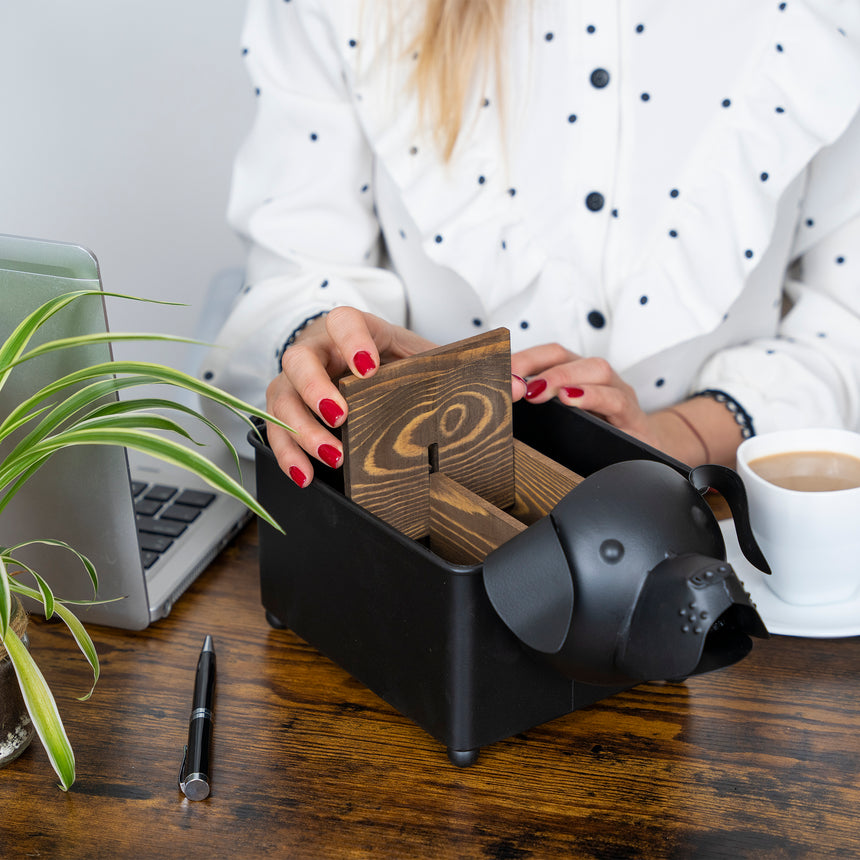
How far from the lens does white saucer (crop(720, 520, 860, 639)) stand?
62 centimetres

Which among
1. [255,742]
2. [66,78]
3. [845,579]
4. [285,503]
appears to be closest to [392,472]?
[285,503]

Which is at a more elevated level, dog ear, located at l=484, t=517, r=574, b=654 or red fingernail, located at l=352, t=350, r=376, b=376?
red fingernail, located at l=352, t=350, r=376, b=376

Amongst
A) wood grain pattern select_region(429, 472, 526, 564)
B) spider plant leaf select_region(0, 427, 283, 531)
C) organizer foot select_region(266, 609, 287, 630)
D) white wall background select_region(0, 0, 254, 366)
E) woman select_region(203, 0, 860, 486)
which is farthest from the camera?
white wall background select_region(0, 0, 254, 366)

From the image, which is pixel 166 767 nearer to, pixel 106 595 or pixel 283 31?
pixel 106 595

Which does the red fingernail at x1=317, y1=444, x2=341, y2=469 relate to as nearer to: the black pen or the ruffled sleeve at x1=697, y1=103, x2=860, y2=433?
the black pen

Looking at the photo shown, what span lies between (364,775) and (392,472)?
177 mm

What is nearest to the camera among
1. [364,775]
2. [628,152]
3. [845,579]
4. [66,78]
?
[364,775]

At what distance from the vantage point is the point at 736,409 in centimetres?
91

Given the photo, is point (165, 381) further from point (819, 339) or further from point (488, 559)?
point (819, 339)

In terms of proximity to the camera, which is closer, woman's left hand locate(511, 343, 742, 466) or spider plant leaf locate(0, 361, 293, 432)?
spider plant leaf locate(0, 361, 293, 432)

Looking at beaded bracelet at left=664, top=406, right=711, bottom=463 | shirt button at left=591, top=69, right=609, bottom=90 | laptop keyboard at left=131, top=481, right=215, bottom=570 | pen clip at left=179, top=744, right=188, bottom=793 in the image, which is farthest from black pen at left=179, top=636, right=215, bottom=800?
shirt button at left=591, top=69, right=609, bottom=90

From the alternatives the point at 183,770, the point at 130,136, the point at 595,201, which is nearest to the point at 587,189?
the point at 595,201

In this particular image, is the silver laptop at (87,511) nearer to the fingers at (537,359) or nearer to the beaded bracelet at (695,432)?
the fingers at (537,359)

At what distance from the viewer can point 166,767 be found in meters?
0.54
